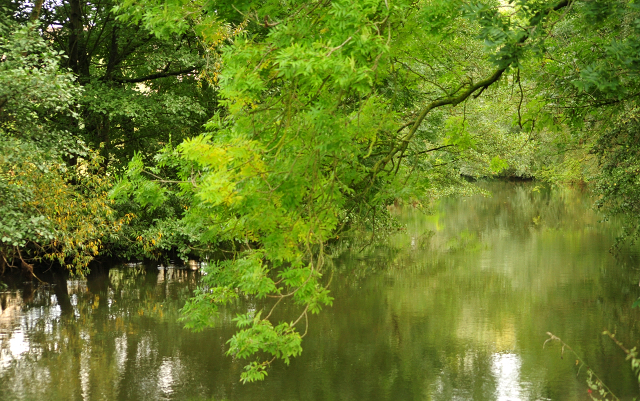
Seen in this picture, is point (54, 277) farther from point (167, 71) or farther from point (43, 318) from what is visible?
point (167, 71)

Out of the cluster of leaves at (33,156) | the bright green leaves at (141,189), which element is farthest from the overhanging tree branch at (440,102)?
the cluster of leaves at (33,156)

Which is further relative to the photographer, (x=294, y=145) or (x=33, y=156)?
(x=33, y=156)

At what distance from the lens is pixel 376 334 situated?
15.5 metres

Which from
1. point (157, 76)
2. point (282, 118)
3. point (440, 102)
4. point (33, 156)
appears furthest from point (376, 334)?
point (157, 76)

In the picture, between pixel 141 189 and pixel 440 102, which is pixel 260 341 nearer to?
pixel 141 189

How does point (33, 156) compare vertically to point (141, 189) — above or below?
above

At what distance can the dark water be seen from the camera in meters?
12.0

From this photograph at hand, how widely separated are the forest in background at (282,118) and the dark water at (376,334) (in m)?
1.24

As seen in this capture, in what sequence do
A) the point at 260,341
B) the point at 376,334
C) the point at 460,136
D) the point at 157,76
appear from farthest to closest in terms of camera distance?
the point at 157,76
the point at 376,334
the point at 460,136
the point at 260,341

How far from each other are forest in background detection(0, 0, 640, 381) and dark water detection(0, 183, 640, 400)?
1.24m

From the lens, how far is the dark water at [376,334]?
11992 mm

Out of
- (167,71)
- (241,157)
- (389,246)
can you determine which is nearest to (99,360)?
(241,157)

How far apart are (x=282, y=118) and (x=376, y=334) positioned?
8859 millimetres

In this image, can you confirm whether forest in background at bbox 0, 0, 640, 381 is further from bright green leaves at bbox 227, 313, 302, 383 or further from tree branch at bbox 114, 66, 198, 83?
tree branch at bbox 114, 66, 198, 83
